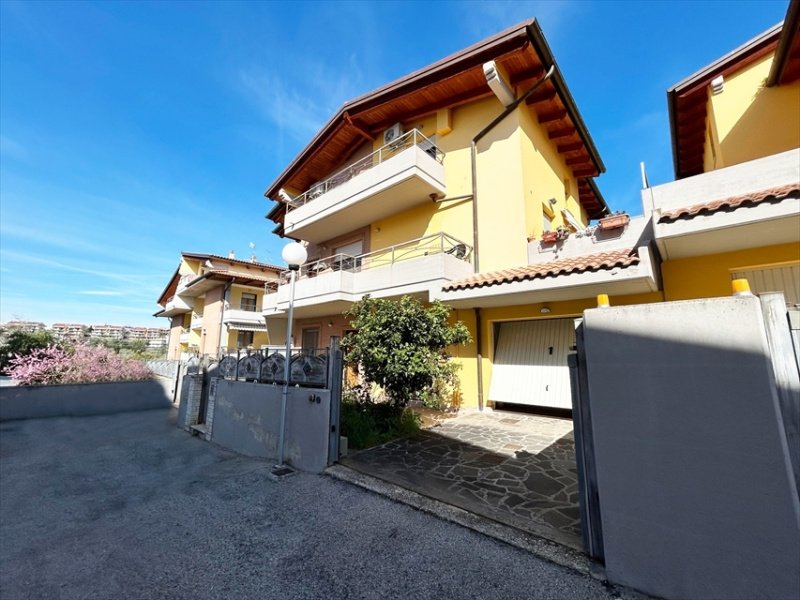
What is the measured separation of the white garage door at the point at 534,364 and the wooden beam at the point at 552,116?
8059 millimetres

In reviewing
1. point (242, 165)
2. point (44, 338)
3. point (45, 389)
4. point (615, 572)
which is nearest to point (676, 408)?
point (615, 572)

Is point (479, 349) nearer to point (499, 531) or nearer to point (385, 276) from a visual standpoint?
point (385, 276)

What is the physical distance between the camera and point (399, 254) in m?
12.8

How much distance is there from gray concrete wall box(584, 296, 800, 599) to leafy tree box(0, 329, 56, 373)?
22847 millimetres

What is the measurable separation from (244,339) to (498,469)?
22939 millimetres

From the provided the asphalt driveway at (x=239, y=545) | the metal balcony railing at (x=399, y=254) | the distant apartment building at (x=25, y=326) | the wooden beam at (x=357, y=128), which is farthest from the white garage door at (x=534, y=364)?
the distant apartment building at (x=25, y=326)

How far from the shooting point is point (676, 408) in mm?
2594

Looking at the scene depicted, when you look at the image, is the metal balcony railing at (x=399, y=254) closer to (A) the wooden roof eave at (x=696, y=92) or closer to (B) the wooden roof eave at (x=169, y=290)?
(A) the wooden roof eave at (x=696, y=92)

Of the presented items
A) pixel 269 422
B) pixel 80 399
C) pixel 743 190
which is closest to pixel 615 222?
pixel 743 190

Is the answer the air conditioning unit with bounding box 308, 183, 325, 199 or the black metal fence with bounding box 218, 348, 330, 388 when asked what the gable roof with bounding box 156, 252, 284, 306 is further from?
the black metal fence with bounding box 218, 348, 330, 388

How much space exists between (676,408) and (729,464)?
453 millimetres

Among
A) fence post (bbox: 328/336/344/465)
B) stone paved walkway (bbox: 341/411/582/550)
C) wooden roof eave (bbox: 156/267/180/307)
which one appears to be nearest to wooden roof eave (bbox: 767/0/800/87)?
stone paved walkway (bbox: 341/411/582/550)

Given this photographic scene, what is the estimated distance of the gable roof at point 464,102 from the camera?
10164 millimetres

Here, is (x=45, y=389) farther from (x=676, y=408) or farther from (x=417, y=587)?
(x=676, y=408)
